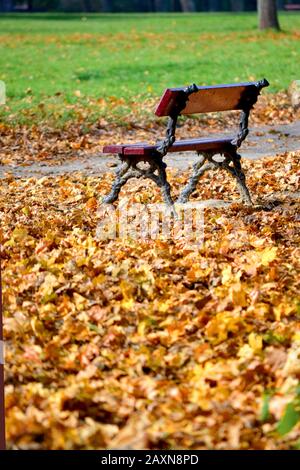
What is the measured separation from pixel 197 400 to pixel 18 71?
18034mm

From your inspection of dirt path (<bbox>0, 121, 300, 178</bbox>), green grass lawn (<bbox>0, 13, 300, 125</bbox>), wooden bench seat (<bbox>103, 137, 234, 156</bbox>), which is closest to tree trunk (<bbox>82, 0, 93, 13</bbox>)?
green grass lawn (<bbox>0, 13, 300, 125</bbox>)

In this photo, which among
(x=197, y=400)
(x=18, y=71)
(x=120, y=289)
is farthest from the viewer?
(x=18, y=71)

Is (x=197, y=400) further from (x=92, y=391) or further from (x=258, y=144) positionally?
(x=258, y=144)

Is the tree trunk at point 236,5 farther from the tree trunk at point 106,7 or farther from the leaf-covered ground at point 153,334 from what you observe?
the leaf-covered ground at point 153,334

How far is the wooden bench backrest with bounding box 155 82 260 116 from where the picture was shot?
305 inches

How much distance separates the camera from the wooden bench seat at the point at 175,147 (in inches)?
308

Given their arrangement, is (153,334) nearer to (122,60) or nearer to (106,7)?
(122,60)

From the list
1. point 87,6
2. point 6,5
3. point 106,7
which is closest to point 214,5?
point 106,7

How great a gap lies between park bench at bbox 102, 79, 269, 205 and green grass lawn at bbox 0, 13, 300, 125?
638 centimetres

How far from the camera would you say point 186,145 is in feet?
26.6

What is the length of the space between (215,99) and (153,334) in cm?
328

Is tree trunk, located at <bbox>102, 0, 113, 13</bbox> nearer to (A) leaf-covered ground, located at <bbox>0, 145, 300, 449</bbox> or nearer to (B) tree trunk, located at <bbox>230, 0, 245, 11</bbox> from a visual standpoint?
(B) tree trunk, located at <bbox>230, 0, 245, 11</bbox>

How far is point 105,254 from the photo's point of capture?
6.84 metres
